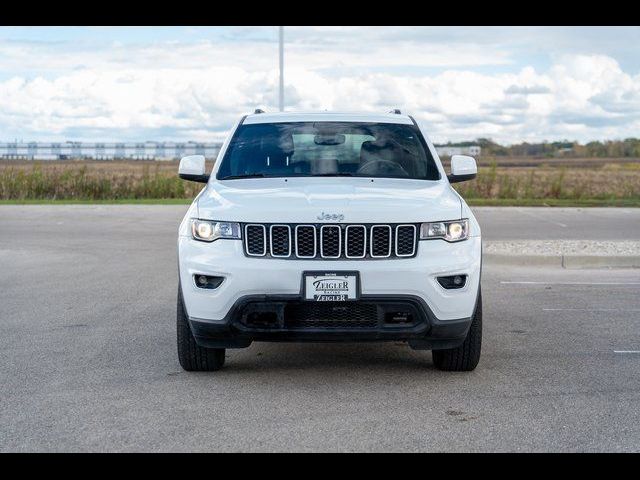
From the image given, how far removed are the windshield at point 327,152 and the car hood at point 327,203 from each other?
1.89 ft

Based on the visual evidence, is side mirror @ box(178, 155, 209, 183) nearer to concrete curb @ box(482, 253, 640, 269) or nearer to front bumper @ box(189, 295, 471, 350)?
front bumper @ box(189, 295, 471, 350)

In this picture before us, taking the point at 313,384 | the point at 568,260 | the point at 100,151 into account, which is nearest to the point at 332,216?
the point at 313,384

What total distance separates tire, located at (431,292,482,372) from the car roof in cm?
220

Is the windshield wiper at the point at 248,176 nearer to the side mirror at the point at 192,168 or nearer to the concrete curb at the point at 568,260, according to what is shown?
the side mirror at the point at 192,168

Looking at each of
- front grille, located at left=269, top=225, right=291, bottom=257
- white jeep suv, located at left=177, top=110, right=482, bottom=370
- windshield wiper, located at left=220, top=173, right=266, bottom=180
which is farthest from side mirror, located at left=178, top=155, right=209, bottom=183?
front grille, located at left=269, top=225, right=291, bottom=257

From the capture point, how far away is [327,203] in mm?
7398

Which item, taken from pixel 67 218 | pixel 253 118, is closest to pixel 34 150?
pixel 67 218

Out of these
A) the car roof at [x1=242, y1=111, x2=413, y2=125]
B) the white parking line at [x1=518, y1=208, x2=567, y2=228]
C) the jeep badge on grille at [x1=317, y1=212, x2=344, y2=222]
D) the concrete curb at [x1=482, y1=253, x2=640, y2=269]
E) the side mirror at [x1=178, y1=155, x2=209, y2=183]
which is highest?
the car roof at [x1=242, y1=111, x2=413, y2=125]

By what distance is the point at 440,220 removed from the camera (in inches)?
292

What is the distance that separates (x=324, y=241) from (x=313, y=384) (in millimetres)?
1008

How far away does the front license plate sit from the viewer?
7.15 metres

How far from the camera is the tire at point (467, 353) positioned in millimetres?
7695

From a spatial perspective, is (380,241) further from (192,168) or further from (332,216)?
(192,168)
